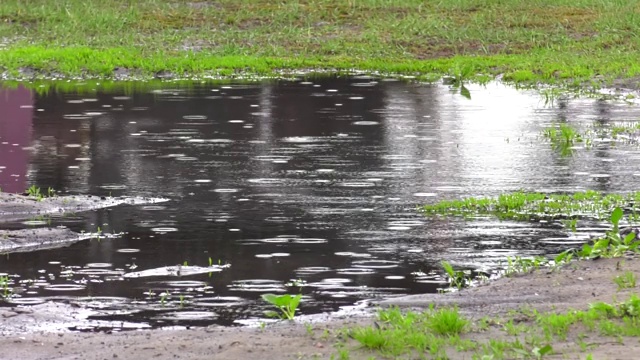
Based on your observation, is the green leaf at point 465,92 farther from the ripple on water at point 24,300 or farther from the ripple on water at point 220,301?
the ripple on water at point 24,300

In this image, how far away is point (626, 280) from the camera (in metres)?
10.5

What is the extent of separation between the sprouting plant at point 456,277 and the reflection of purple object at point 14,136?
695cm

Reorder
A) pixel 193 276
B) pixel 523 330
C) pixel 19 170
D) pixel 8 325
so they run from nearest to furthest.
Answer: pixel 523 330 < pixel 8 325 < pixel 193 276 < pixel 19 170

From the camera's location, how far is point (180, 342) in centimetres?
909

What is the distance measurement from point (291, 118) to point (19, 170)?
8034 mm

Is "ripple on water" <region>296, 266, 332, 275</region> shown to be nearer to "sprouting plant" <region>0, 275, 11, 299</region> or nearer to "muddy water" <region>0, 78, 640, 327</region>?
"muddy water" <region>0, 78, 640, 327</region>

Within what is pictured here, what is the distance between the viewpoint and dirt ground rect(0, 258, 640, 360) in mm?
8555

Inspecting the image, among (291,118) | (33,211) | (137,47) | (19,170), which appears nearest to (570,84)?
(291,118)

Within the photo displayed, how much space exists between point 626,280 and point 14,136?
14.5 meters

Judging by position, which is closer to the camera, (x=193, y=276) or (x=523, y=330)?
(x=523, y=330)

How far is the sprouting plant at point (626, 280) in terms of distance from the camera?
10.2 metres

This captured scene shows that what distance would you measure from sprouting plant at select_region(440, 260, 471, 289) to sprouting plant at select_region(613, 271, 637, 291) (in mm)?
1448

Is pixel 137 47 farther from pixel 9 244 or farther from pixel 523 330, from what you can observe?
pixel 523 330

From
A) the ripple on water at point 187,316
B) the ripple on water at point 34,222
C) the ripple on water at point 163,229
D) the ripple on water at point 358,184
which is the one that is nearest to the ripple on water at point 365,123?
the ripple on water at point 358,184
